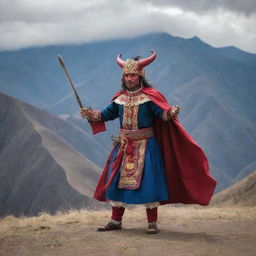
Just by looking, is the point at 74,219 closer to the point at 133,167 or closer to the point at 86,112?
the point at 133,167

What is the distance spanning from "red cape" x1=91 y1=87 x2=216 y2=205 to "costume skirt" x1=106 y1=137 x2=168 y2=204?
0.46ft

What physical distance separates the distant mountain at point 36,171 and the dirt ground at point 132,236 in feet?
141

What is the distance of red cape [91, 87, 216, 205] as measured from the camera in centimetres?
720

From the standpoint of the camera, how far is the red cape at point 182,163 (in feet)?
23.6

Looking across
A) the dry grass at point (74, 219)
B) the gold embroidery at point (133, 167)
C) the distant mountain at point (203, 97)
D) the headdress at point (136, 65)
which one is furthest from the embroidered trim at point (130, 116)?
the distant mountain at point (203, 97)

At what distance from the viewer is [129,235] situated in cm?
693

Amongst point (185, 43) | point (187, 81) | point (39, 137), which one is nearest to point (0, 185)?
point (39, 137)

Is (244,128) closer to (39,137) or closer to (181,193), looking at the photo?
(39,137)

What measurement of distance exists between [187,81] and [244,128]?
42.3 m

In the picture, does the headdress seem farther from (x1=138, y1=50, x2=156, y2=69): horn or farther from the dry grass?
the dry grass

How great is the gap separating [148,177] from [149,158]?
273 millimetres

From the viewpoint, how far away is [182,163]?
23.9 feet

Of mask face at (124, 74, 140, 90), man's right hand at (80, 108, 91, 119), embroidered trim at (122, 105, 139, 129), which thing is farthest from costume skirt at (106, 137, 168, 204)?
man's right hand at (80, 108, 91, 119)

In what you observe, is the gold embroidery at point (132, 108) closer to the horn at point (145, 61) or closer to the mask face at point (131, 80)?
the mask face at point (131, 80)
